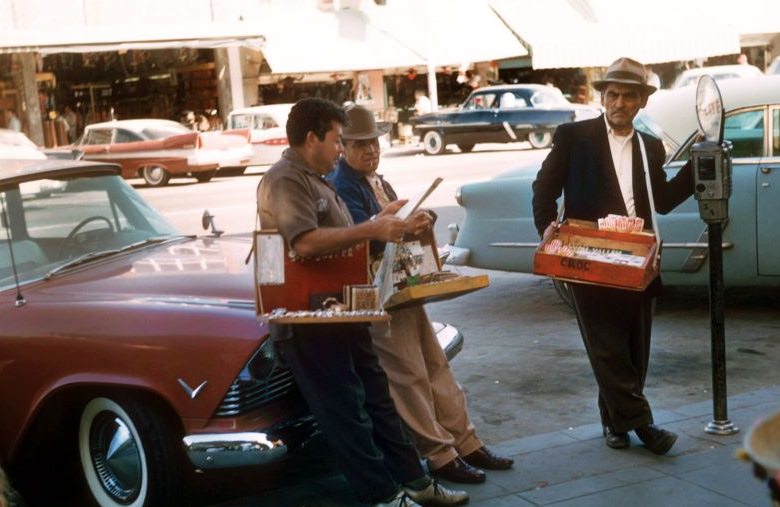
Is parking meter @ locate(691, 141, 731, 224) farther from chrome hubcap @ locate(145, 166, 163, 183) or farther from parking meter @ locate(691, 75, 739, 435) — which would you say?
chrome hubcap @ locate(145, 166, 163, 183)

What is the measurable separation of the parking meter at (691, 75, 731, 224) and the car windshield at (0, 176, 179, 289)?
8.87ft

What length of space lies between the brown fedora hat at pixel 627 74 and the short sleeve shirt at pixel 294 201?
58.1 inches

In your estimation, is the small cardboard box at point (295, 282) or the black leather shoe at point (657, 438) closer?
the small cardboard box at point (295, 282)

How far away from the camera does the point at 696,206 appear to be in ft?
25.8

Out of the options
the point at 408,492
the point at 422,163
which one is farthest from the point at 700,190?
the point at 422,163

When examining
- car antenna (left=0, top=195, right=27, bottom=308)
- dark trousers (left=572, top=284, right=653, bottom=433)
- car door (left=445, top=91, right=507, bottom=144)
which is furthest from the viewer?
car door (left=445, top=91, right=507, bottom=144)

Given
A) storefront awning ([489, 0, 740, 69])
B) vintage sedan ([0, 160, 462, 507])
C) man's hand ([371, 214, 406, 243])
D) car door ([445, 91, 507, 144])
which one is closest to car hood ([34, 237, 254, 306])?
vintage sedan ([0, 160, 462, 507])

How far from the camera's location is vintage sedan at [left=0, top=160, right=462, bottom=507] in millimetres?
4516

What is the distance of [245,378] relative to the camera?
455 centimetres

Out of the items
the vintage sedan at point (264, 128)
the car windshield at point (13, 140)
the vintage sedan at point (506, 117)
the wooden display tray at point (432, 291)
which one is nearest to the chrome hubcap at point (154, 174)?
the vintage sedan at point (264, 128)

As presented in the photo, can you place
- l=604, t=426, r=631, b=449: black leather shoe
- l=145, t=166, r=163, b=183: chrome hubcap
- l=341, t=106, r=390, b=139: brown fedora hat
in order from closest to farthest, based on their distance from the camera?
l=341, t=106, r=390, b=139: brown fedora hat → l=604, t=426, r=631, b=449: black leather shoe → l=145, t=166, r=163, b=183: chrome hubcap

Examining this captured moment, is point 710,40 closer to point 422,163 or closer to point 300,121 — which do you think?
point 422,163

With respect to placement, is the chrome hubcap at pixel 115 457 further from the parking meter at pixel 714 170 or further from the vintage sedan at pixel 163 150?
the vintage sedan at pixel 163 150

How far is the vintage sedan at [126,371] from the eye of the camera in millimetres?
4516
